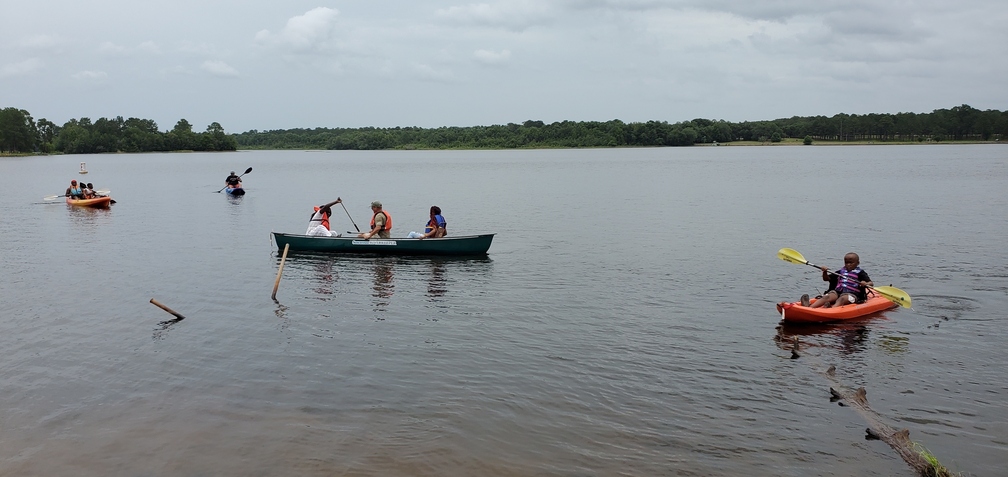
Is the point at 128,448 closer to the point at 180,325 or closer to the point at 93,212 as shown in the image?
the point at 180,325

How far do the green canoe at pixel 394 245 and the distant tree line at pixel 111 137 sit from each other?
14711 centimetres

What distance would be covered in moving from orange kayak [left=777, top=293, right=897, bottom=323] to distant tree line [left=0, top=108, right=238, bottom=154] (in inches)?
6353

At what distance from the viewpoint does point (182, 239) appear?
1119 inches

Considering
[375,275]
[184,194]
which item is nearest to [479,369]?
[375,275]

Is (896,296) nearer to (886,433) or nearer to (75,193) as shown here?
(886,433)

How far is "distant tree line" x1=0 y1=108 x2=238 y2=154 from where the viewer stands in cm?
15162

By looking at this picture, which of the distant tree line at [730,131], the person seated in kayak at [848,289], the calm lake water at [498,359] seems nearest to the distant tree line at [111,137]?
the distant tree line at [730,131]

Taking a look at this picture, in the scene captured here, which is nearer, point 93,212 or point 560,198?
point 93,212

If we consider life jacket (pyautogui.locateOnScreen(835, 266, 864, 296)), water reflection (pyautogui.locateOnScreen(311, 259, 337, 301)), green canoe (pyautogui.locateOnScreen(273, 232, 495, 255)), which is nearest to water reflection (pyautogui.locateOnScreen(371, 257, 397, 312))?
green canoe (pyautogui.locateOnScreen(273, 232, 495, 255))

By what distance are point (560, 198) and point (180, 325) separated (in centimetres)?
3156

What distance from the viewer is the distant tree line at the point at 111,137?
497 feet

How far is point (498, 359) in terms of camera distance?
1264 centimetres

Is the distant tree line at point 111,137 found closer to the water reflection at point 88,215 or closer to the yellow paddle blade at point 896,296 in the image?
the water reflection at point 88,215

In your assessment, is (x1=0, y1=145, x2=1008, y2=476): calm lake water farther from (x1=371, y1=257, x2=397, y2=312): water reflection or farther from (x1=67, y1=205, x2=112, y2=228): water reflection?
(x1=67, y1=205, x2=112, y2=228): water reflection
